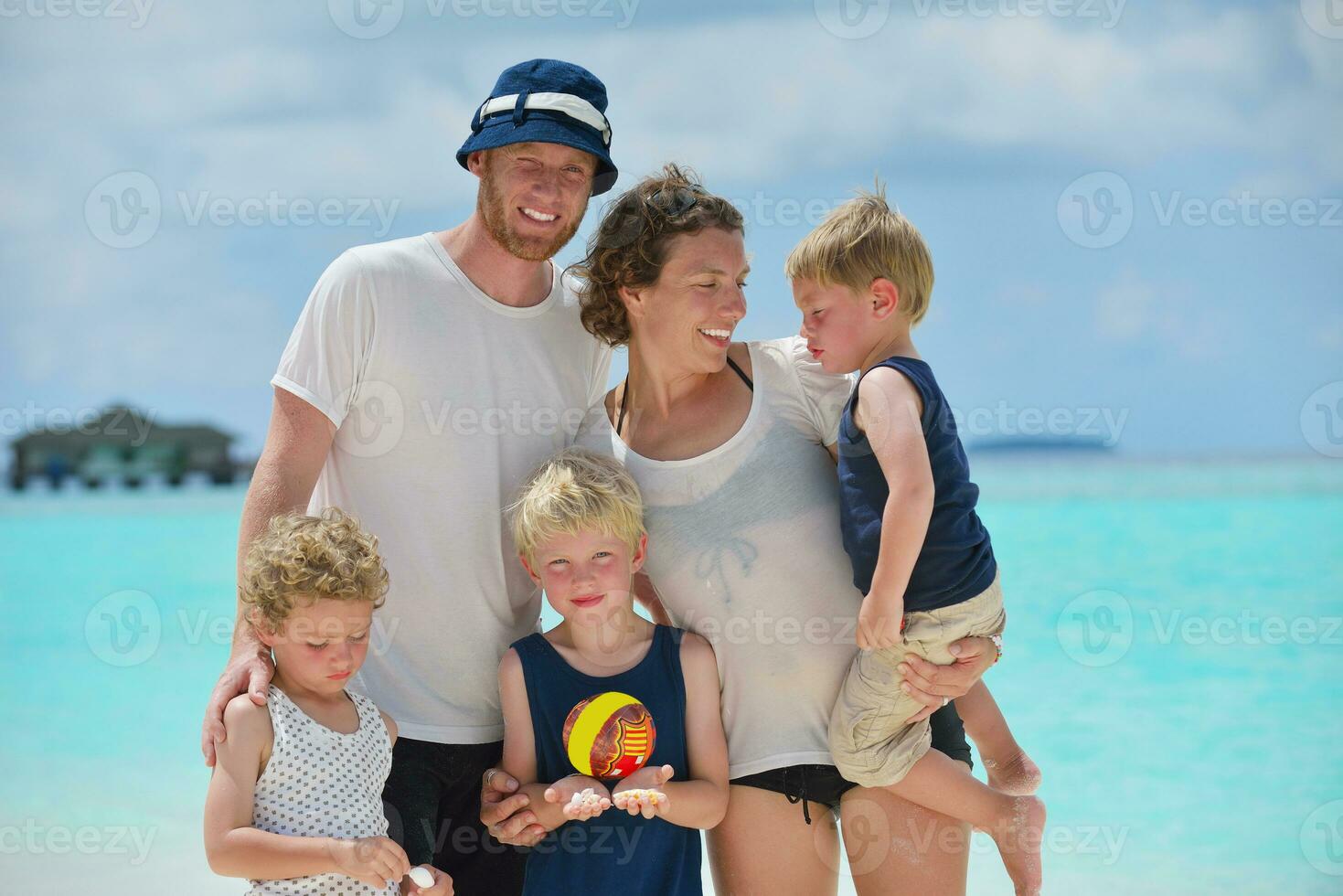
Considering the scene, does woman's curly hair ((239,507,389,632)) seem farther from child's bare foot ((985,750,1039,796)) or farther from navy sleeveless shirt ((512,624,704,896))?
child's bare foot ((985,750,1039,796))

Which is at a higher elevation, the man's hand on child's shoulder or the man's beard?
the man's beard

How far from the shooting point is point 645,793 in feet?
7.97

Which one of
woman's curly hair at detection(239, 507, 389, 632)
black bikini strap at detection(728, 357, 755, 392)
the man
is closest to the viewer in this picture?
woman's curly hair at detection(239, 507, 389, 632)

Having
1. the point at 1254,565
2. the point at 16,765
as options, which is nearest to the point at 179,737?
the point at 16,765

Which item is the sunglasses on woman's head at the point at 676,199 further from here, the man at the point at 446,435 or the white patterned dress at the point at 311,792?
the white patterned dress at the point at 311,792

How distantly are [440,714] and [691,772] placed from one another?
0.61m

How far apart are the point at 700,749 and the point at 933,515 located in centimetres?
74

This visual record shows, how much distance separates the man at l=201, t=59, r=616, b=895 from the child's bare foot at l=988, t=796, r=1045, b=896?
3.91 ft

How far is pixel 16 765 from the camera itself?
8.69m

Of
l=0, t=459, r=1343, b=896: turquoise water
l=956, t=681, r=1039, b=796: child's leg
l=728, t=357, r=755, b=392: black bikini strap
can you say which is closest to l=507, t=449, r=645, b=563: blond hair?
l=728, t=357, r=755, b=392: black bikini strap

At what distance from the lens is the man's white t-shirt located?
278 cm

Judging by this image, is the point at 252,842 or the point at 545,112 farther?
the point at 545,112

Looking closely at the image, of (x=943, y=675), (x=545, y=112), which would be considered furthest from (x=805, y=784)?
(x=545, y=112)

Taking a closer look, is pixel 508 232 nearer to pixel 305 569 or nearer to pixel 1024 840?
pixel 305 569
